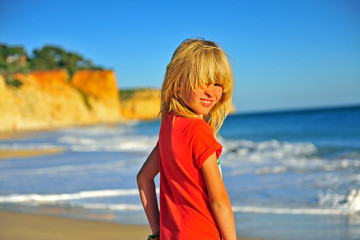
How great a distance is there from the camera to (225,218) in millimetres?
1327

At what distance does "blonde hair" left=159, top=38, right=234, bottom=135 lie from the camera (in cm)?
136

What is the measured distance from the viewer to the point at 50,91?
58375mm

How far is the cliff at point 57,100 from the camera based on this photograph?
149 feet

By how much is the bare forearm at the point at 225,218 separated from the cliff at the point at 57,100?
144 feet

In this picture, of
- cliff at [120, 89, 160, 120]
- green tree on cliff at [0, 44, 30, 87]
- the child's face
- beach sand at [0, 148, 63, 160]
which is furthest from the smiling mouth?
cliff at [120, 89, 160, 120]

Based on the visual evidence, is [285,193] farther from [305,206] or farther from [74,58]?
[74,58]

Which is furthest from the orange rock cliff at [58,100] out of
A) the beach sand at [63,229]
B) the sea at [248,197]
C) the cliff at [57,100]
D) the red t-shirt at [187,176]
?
the red t-shirt at [187,176]

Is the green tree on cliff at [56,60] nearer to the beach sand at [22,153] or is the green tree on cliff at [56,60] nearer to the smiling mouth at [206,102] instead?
the beach sand at [22,153]

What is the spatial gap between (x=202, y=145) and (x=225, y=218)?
0.26 meters

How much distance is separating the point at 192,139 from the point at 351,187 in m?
6.10

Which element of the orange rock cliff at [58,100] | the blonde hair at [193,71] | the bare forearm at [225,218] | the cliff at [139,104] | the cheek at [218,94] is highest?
the cliff at [139,104]

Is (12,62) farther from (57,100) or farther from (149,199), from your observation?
(149,199)

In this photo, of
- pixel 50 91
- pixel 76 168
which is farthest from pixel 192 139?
pixel 50 91

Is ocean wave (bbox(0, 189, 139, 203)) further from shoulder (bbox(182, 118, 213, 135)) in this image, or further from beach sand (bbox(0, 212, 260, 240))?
shoulder (bbox(182, 118, 213, 135))
